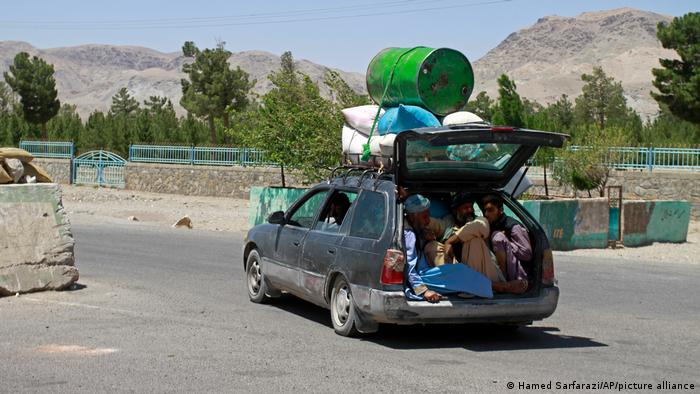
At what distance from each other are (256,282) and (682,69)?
4164cm

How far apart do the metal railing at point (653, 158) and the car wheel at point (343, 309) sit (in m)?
21.2

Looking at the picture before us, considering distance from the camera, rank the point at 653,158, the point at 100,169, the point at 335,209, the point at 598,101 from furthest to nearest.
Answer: the point at 598,101 < the point at 100,169 < the point at 653,158 < the point at 335,209

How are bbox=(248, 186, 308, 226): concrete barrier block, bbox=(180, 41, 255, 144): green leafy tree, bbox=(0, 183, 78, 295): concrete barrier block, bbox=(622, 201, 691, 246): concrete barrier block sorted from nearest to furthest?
bbox=(0, 183, 78, 295): concrete barrier block < bbox=(622, 201, 691, 246): concrete barrier block < bbox=(248, 186, 308, 226): concrete barrier block < bbox=(180, 41, 255, 144): green leafy tree

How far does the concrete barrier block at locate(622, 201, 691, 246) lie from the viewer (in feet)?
73.3

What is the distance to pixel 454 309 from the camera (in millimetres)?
8875

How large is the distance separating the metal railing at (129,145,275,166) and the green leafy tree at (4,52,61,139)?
25685 mm

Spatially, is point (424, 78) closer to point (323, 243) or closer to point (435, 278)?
point (323, 243)

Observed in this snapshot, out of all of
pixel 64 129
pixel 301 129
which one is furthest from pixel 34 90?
pixel 301 129

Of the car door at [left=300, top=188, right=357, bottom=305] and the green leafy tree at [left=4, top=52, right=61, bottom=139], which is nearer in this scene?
the car door at [left=300, top=188, right=357, bottom=305]

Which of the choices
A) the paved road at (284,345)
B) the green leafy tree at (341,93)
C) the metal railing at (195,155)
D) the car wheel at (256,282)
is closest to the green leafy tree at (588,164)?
the green leafy tree at (341,93)

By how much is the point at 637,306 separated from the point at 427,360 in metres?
5.10

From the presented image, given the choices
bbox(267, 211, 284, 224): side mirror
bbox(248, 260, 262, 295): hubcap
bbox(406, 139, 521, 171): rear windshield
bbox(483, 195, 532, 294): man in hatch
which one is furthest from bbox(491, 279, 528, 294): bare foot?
bbox(248, 260, 262, 295): hubcap

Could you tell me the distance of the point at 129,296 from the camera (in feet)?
39.5

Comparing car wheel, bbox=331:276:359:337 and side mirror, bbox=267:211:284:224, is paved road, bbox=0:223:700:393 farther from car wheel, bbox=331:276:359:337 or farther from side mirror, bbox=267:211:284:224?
side mirror, bbox=267:211:284:224
